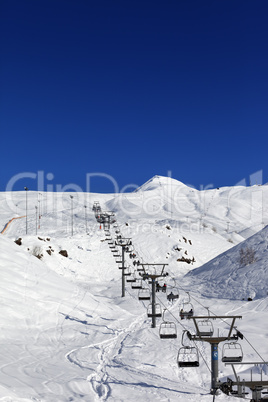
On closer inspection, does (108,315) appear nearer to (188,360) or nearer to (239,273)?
(188,360)

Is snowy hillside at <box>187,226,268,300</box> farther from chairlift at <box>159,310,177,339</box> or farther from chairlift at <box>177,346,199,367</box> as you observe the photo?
chairlift at <box>177,346,199,367</box>

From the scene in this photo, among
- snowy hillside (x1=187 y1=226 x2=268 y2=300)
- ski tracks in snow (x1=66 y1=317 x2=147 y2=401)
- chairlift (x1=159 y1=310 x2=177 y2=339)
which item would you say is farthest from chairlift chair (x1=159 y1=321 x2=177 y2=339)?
snowy hillside (x1=187 y1=226 x2=268 y2=300)

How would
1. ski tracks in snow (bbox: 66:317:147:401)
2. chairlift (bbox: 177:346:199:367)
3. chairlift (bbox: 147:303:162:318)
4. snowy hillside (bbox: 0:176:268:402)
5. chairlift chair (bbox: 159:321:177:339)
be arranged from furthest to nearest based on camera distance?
chairlift (bbox: 147:303:162:318), chairlift chair (bbox: 159:321:177:339), snowy hillside (bbox: 0:176:268:402), ski tracks in snow (bbox: 66:317:147:401), chairlift (bbox: 177:346:199:367)

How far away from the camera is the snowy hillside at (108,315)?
17.3m

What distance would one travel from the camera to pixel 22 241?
57125mm

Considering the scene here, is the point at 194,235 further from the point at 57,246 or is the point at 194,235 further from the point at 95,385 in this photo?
the point at 95,385

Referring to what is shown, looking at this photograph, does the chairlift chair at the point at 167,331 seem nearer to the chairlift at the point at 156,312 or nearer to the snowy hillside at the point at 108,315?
the snowy hillside at the point at 108,315

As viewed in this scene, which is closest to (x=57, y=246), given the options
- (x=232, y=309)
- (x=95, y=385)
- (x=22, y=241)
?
(x=22, y=241)

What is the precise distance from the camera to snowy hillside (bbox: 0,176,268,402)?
17.3 m

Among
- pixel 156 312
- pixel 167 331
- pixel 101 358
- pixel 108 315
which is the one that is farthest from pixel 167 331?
pixel 156 312

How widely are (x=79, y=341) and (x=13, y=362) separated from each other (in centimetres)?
612

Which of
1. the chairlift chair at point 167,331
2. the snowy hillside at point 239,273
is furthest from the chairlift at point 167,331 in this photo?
the snowy hillside at point 239,273

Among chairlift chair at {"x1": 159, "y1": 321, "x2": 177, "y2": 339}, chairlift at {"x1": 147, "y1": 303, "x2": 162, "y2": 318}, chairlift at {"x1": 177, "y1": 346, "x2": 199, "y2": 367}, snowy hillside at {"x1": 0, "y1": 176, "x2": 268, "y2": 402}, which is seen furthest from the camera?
chairlift at {"x1": 147, "y1": 303, "x2": 162, "y2": 318}

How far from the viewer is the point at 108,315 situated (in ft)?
110
